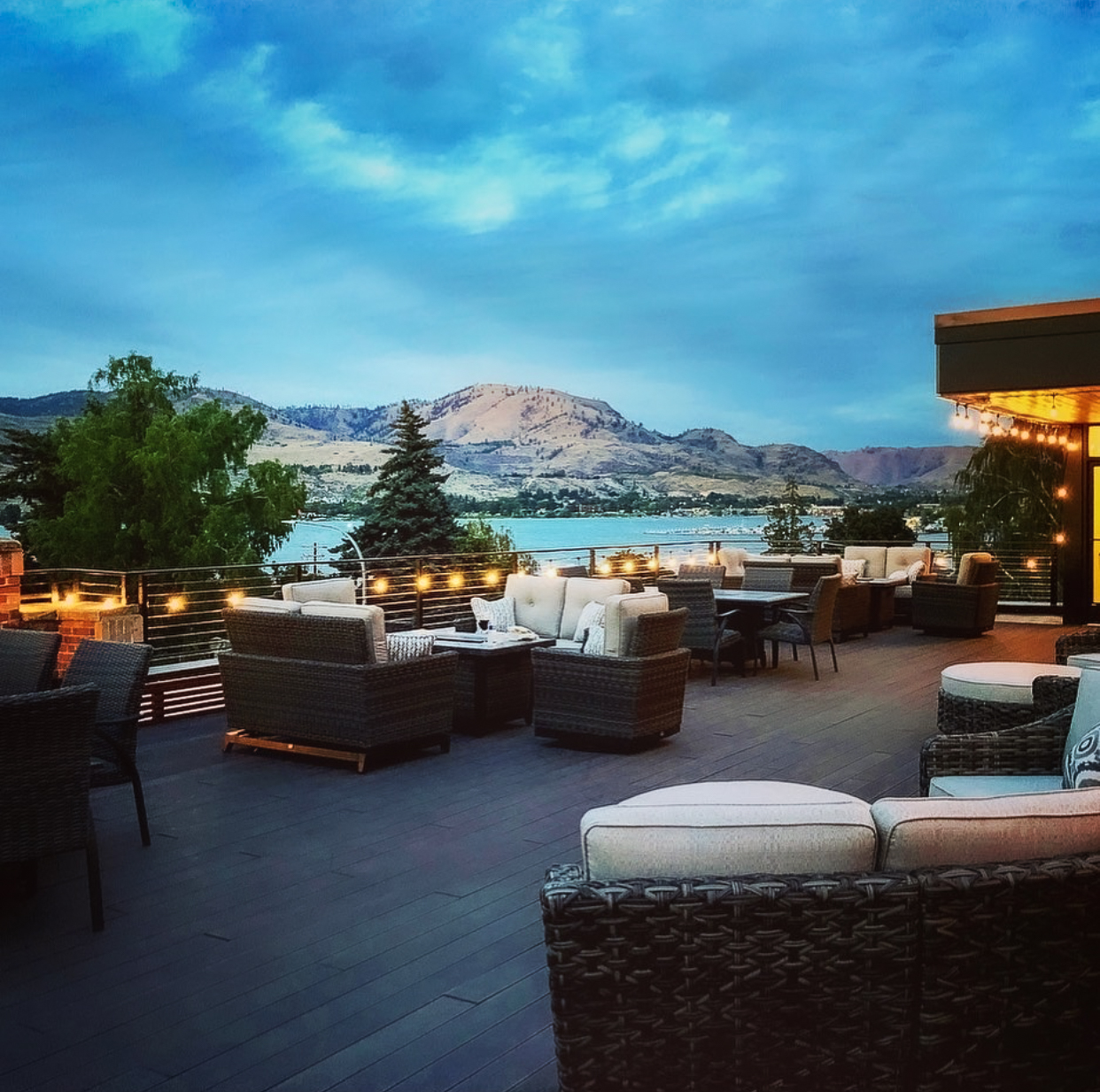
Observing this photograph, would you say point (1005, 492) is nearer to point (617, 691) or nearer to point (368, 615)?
point (617, 691)

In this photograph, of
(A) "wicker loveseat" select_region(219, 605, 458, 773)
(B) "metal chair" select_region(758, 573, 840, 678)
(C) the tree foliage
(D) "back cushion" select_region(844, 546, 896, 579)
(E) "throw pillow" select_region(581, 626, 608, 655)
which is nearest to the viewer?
(A) "wicker loveseat" select_region(219, 605, 458, 773)

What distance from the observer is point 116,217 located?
120ft

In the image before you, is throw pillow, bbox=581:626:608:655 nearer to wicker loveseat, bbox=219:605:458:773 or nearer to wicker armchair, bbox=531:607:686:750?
wicker armchair, bbox=531:607:686:750

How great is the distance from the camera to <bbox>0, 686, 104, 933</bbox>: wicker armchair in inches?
127

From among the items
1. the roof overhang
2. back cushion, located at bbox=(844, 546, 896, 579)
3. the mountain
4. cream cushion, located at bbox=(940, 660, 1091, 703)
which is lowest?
cream cushion, located at bbox=(940, 660, 1091, 703)

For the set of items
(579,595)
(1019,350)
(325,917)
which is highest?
(1019,350)

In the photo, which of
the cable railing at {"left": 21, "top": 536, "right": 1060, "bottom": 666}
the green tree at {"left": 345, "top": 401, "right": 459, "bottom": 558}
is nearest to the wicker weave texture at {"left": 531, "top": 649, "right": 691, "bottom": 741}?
the cable railing at {"left": 21, "top": 536, "right": 1060, "bottom": 666}

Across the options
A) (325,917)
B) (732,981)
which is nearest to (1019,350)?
(325,917)

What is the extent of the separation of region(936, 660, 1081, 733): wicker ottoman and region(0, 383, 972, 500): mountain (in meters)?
28.0

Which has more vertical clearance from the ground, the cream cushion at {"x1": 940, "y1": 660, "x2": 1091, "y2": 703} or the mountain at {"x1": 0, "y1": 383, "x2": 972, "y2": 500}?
the mountain at {"x1": 0, "y1": 383, "x2": 972, "y2": 500}

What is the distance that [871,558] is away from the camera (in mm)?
13695

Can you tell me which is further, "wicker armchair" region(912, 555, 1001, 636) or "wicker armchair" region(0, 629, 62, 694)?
"wicker armchair" region(912, 555, 1001, 636)

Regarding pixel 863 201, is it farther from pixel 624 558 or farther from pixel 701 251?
pixel 624 558

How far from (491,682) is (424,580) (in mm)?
2780
